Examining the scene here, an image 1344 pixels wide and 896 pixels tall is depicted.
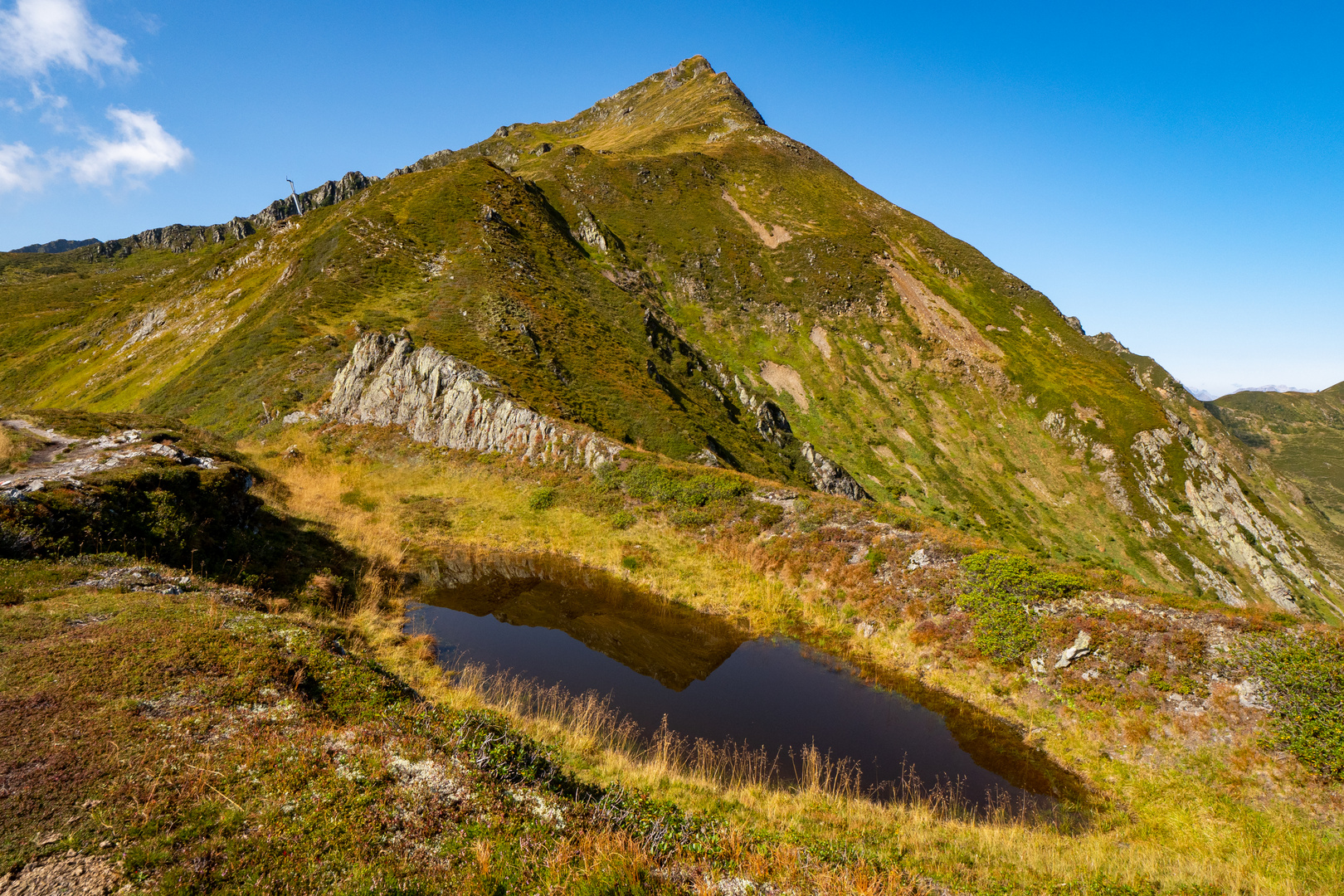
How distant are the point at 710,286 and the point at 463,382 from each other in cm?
5454

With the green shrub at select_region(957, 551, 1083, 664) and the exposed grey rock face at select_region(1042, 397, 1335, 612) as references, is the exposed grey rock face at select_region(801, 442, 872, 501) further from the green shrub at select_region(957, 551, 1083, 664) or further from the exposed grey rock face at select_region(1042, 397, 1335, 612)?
the green shrub at select_region(957, 551, 1083, 664)

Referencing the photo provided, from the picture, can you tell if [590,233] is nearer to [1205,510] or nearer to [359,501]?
[359,501]

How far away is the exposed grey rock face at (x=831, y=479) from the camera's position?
6016 cm

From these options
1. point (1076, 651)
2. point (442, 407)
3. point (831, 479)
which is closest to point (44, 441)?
point (442, 407)

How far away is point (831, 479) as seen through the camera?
199ft

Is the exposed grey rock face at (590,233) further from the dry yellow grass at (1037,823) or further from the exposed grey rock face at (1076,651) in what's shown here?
the exposed grey rock face at (1076,651)

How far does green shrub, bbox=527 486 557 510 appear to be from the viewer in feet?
118

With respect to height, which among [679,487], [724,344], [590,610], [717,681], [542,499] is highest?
[724,344]

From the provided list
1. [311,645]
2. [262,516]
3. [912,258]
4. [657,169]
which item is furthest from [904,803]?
[657,169]

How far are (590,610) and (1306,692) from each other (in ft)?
83.4

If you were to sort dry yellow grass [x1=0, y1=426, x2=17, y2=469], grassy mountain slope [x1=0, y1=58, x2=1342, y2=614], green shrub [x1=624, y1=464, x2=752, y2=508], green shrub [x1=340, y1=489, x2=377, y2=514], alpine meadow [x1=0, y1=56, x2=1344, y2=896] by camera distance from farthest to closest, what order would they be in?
1. grassy mountain slope [x1=0, y1=58, x2=1342, y2=614]
2. green shrub [x1=340, y1=489, x2=377, y2=514]
3. green shrub [x1=624, y1=464, x2=752, y2=508]
4. dry yellow grass [x1=0, y1=426, x2=17, y2=469]
5. alpine meadow [x1=0, y1=56, x2=1344, y2=896]

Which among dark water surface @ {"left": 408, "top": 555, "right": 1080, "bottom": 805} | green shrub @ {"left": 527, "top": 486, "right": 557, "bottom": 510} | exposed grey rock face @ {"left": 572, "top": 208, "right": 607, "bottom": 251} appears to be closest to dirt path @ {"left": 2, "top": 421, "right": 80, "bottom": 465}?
dark water surface @ {"left": 408, "top": 555, "right": 1080, "bottom": 805}

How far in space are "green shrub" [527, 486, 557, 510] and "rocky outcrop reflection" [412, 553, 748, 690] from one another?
4963 millimetres

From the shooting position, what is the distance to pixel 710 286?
87500 mm
